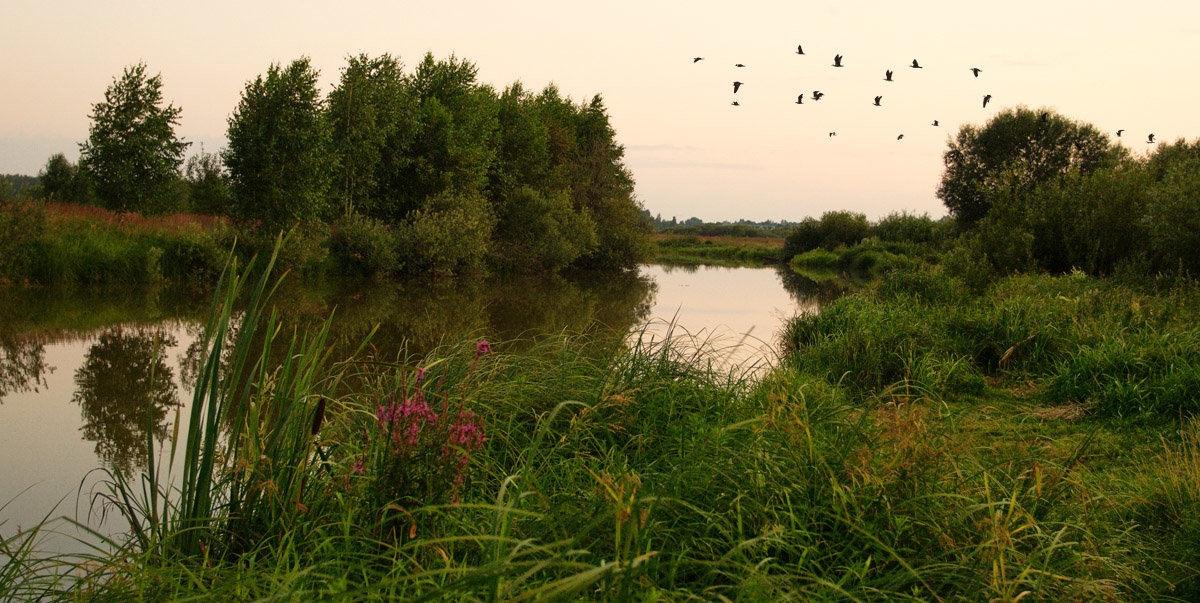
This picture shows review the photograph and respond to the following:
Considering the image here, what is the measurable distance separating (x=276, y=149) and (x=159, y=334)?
19997 mm

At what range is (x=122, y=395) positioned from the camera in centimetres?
749

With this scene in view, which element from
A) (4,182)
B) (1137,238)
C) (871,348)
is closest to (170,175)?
(4,182)

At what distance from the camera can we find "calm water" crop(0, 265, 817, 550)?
18.1 feet

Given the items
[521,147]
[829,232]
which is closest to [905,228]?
[829,232]

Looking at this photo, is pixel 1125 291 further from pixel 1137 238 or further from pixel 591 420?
pixel 591 420

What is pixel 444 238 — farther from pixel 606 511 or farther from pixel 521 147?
pixel 606 511

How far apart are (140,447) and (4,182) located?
12574 mm

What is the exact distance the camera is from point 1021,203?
16.2 m

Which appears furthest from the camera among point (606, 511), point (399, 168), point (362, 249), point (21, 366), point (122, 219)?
point (399, 168)

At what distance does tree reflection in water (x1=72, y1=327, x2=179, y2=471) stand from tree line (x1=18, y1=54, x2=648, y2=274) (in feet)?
29.9

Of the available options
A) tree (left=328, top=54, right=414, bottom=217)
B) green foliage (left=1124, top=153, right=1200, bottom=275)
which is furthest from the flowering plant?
tree (left=328, top=54, right=414, bottom=217)

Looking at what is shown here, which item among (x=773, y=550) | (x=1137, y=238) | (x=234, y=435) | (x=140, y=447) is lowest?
(x=140, y=447)

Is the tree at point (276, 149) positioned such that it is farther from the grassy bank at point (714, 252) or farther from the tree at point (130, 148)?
the grassy bank at point (714, 252)

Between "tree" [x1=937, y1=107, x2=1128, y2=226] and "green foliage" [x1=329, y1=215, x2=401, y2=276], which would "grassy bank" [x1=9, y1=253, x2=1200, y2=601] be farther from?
"tree" [x1=937, y1=107, x2=1128, y2=226]
